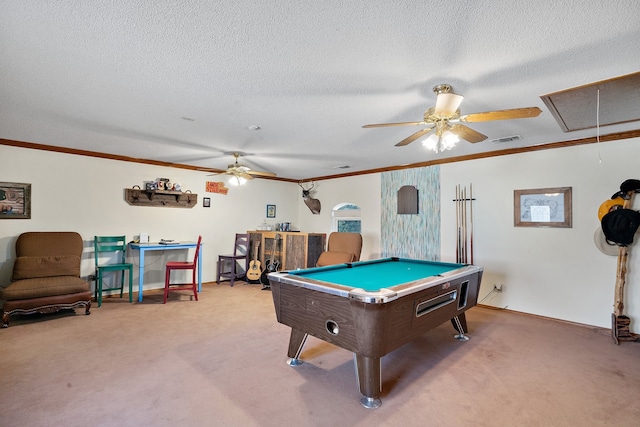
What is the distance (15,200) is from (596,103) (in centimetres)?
648

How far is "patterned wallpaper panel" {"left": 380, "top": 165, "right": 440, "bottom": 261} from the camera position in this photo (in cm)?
492

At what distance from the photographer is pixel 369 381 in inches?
78.5

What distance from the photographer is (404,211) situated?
5.32m

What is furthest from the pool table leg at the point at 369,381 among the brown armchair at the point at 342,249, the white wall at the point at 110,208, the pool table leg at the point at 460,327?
the white wall at the point at 110,208

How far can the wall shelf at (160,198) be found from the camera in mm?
4867

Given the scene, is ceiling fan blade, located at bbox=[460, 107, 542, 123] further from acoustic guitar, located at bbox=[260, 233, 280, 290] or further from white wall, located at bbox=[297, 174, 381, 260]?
acoustic guitar, located at bbox=[260, 233, 280, 290]

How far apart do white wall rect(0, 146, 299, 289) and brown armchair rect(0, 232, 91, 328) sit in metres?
0.29

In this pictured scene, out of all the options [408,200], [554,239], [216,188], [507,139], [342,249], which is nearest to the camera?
[507,139]

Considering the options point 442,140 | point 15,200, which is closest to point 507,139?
point 442,140

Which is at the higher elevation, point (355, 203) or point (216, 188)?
point (216, 188)

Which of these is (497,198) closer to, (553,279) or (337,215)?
(553,279)

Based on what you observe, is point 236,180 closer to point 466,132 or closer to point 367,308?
point 466,132

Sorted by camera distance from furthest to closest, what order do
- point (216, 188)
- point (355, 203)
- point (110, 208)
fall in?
1. point (355, 203)
2. point (216, 188)
3. point (110, 208)

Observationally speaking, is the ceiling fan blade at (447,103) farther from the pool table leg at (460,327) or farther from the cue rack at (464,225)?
the cue rack at (464,225)
